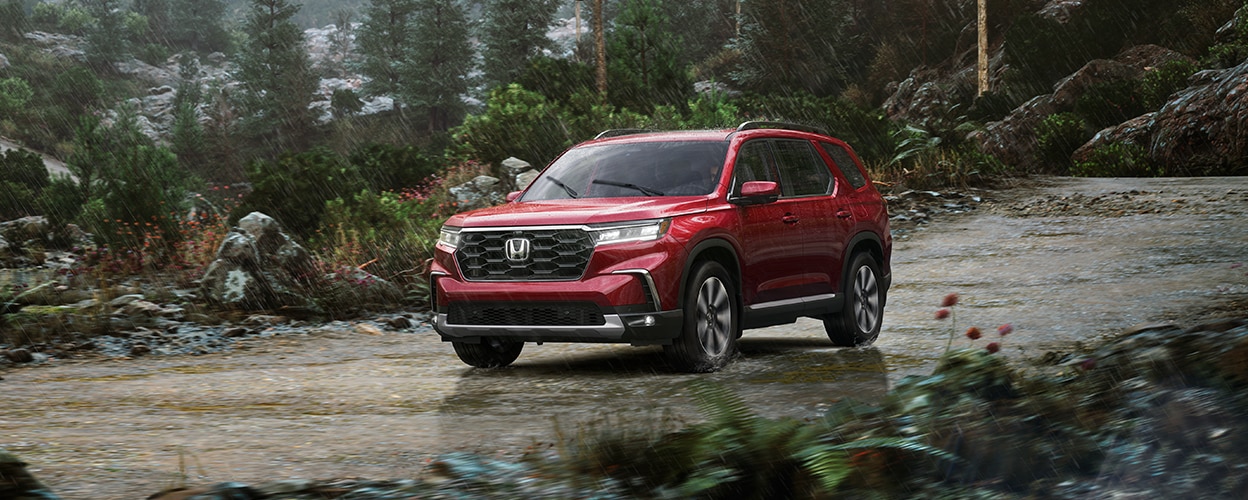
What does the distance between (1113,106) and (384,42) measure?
2655 inches

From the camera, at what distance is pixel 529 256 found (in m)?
8.49

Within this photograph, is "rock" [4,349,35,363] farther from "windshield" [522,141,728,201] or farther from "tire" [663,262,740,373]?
"tire" [663,262,740,373]

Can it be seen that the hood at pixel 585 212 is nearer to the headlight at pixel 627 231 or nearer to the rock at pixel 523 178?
the headlight at pixel 627 231

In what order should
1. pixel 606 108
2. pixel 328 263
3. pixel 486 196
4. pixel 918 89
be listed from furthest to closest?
pixel 918 89, pixel 606 108, pixel 486 196, pixel 328 263

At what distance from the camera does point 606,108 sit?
2764cm

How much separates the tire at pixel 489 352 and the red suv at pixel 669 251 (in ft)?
0.04

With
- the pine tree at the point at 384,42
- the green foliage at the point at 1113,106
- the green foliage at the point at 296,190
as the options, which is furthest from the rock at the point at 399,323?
the pine tree at the point at 384,42

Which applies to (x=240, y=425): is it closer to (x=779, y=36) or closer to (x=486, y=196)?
(x=486, y=196)

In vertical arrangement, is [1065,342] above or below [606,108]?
below

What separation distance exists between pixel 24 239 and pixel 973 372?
24093 mm

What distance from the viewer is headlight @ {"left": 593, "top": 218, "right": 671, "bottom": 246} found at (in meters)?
8.34

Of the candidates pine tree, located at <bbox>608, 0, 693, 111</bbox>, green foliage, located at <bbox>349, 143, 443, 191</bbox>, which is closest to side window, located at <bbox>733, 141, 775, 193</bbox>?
green foliage, located at <bbox>349, 143, 443, 191</bbox>

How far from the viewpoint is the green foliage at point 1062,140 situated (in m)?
32.4

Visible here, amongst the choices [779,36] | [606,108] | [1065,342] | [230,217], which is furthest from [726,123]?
[779,36]
